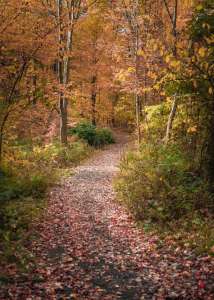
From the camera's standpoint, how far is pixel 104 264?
7211 mm

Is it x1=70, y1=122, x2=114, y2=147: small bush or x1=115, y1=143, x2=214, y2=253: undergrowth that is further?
x1=70, y1=122, x2=114, y2=147: small bush

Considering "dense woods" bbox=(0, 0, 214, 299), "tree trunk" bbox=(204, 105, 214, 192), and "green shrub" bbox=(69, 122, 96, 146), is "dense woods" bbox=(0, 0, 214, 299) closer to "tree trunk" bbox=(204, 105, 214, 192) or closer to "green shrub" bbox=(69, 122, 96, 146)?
"tree trunk" bbox=(204, 105, 214, 192)

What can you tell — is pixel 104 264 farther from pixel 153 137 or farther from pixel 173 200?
pixel 153 137

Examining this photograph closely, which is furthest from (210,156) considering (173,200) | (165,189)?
(173,200)

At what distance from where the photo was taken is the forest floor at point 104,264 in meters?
5.95

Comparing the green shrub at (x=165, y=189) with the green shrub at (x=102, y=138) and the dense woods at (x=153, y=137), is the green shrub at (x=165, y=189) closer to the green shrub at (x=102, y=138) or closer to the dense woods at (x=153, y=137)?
the dense woods at (x=153, y=137)

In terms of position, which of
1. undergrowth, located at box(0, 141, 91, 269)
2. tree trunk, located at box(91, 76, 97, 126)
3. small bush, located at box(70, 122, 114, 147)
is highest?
tree trunk, located at box(91, 76, 97, 126)

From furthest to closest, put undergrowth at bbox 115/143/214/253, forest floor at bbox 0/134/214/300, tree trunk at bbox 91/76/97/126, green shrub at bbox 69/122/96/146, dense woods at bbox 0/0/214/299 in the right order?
tree trunk at bbox 91/76/97/126
green shrub at bbox 69/122/96/146
undergrowth at bbox 115/143/214/253
dense woods at bbox 0/0/214/299
forest floor at bbox 0/134/214/300

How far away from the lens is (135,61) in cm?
1956

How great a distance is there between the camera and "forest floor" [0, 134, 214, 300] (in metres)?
5.95

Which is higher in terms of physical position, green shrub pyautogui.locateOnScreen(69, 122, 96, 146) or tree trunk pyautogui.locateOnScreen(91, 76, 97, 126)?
tree trunk pyautogui.locateOnScreen(91, 76, 97, 126)

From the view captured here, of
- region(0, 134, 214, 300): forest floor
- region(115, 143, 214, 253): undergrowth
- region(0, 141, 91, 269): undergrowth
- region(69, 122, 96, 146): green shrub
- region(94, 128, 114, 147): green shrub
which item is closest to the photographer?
region(0, 134, 214, 300): forest floor

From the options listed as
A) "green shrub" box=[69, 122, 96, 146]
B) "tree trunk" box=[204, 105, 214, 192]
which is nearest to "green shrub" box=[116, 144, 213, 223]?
"tree trunk" box=[204, 105, 214, 192]

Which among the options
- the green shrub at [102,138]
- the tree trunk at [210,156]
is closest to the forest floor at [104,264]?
the tree trunk at [210,156]
